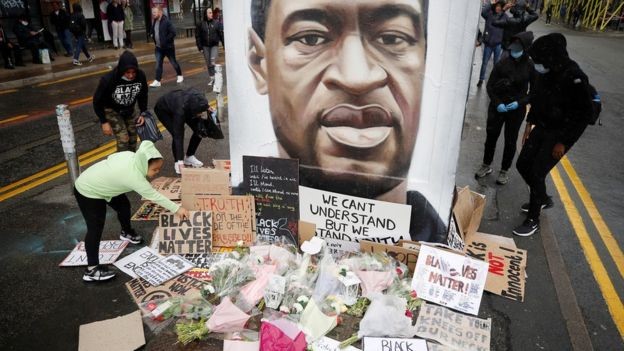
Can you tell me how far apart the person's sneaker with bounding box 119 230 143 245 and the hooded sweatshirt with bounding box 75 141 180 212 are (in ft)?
3.03

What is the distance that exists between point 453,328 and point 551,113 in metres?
2.66

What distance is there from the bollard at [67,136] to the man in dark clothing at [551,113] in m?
5.39

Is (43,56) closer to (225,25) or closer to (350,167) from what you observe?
(225,25)

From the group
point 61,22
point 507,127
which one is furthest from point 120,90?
point 61,22

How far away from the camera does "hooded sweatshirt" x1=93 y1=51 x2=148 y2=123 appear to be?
5395 millimetres

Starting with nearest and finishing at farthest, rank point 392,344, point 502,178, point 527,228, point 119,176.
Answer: point 392,344 → point 119,176 → point 527,228 → point 502,178

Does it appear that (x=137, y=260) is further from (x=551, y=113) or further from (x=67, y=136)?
(x=551, y=113)

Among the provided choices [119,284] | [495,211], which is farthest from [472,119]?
[119,284]

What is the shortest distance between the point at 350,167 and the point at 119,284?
241cm

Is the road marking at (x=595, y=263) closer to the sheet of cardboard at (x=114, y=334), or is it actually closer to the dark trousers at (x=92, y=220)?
the sheet of cardboard at (x=114, y=334)

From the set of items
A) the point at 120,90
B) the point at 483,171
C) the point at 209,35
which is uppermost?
the point at 209,35

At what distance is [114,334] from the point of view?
11.3ft

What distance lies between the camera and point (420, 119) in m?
3.95

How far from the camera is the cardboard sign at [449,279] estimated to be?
3879 mm
